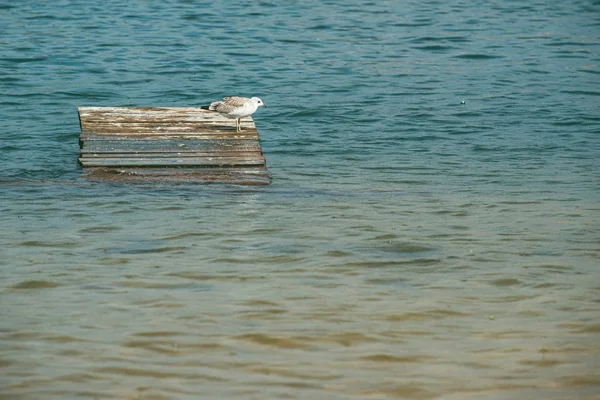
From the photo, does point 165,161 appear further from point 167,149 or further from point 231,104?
point 231,104

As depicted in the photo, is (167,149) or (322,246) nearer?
(322,246)

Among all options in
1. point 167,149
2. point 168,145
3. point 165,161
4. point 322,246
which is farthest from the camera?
point 168,145

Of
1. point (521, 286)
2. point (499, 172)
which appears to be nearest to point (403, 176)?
point (499, 172)

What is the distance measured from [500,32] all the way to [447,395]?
18829 mm

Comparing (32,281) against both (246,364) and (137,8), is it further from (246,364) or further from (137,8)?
(137,8)

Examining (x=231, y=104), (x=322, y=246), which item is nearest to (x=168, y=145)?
(x=231, y=104)

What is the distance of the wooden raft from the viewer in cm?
1044

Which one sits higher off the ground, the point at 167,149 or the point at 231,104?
the point at 231,104

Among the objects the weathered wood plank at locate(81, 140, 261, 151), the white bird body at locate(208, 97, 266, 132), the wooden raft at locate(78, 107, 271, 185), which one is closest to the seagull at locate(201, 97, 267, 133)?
the white bird body at locate(208, 97, 266, 132)

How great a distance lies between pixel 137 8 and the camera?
25812 mm

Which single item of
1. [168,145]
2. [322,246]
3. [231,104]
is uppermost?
[322,246]

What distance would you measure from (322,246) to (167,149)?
11.0 ft

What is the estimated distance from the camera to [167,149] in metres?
10.9

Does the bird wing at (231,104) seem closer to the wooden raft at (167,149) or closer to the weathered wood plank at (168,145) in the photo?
the wooden raft at (167,149)
